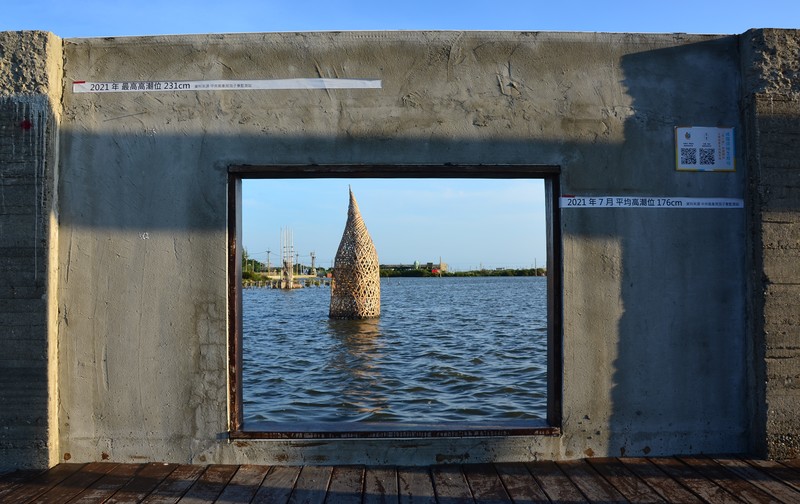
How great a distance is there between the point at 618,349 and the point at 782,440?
3.71 feet

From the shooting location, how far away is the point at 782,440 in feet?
13.0

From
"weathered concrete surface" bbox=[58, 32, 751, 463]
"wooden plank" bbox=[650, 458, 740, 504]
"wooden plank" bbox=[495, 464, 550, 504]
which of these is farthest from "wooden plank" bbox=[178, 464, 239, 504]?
"wooden plank" bbox=[650, 458, 740, 504]

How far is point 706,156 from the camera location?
4.15 m

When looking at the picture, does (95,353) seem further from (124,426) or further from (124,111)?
(124,111)

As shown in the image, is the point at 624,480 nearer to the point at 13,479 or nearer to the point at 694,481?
the point at 694,481

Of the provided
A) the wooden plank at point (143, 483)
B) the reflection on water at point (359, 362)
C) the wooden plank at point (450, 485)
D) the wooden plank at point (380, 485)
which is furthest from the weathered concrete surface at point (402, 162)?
the reflection on water at point (359, 362)

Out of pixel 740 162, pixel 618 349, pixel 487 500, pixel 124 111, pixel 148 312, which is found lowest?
pixel 487 500

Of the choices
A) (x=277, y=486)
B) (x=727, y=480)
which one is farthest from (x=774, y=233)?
(x=277, y=486)

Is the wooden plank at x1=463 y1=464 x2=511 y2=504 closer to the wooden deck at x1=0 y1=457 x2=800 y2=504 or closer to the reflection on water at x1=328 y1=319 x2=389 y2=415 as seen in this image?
the wooden deck at x1=0 y1=457 x2=800 y2=504

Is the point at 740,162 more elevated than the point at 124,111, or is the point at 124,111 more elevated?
the point at 124,111

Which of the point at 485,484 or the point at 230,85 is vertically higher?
the point at 230,85

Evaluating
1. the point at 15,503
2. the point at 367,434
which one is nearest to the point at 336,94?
the point at 367,434

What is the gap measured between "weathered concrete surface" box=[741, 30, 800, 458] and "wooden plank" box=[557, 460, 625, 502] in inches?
46.0

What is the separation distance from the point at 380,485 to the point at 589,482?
3.94ft
